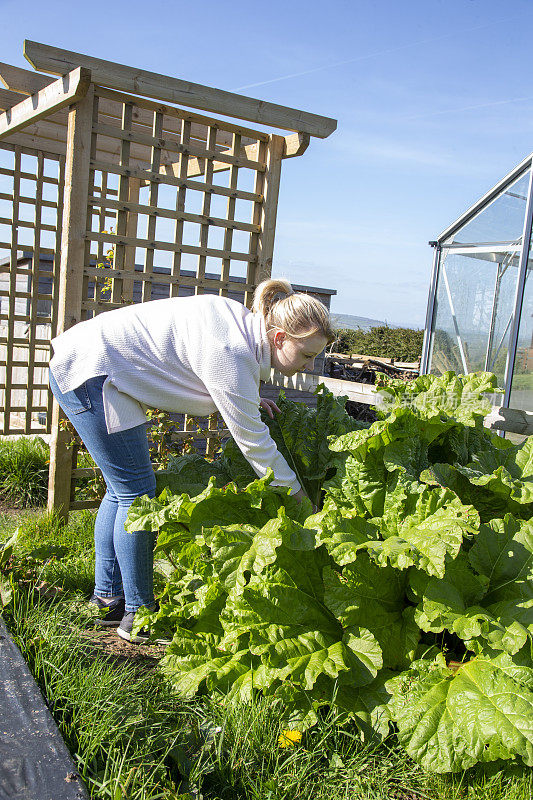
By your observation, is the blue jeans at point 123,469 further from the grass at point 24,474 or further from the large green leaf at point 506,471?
the grass at point 24,474

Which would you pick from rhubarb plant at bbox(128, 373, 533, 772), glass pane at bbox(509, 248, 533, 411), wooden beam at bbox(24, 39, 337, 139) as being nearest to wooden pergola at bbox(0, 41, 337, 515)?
wooden beam at bbox(24, 39, 337, 139)

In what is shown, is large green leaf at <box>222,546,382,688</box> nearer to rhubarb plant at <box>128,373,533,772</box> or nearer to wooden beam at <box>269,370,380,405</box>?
rhubarb plant at <box>128,373,533,772</box>

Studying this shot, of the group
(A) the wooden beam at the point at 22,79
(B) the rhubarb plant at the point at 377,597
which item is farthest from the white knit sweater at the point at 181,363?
(A) the wooden beam at the point at 22,79

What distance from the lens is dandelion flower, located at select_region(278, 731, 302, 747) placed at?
2.00 meters

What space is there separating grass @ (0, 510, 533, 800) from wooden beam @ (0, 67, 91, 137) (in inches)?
105

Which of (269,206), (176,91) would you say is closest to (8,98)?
(176,91)

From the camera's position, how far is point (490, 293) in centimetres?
920

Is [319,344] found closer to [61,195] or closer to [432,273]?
[61,195]

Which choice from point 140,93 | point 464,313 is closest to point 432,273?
point 464,313

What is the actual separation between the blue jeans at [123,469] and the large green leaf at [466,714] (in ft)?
3.50

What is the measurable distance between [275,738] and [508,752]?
2.11 ft

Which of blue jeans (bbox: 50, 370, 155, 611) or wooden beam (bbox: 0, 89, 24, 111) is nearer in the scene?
blue jeans (bbox: 50, 370, 155, 611)

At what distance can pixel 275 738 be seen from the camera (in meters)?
1.99

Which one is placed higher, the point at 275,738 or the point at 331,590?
the point at 331,590
